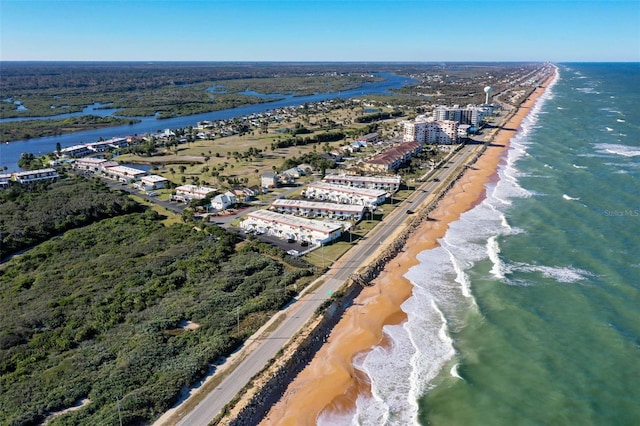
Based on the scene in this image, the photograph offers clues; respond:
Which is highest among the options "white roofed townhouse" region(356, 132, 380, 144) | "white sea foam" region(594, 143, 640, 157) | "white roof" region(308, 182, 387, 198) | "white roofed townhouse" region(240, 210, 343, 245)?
"white roofed townhouse" region(356, 132, 380, 144)

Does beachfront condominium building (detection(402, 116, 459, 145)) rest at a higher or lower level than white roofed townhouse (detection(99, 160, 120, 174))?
higher

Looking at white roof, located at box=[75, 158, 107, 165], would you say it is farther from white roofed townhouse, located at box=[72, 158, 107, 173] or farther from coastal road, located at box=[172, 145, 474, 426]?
coastal road, located at box=[172, 145, 474, 426]

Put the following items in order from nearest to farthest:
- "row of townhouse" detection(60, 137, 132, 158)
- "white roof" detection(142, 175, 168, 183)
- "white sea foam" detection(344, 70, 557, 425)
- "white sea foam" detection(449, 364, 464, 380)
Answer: "white sea foam" detection(344, 70, 557, 425), "white sea foam" detection(449, 364, 464, 380), "white roof" detection(142, 175, 168, 183), "row of townhouse" detection(60, 137, 132, 158)

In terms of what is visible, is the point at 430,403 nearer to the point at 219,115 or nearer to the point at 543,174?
the point at 543,174

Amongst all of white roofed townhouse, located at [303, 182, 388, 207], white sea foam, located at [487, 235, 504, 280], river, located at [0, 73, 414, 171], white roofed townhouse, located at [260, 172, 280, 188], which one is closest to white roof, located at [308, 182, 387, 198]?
white roofed townhouse, located at [303, 182, 388, 207]

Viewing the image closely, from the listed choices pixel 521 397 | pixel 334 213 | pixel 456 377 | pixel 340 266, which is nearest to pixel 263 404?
pixel 456 377

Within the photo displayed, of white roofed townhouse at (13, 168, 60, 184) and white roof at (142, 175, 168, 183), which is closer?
white roof at (142, 175, 168, 183)
